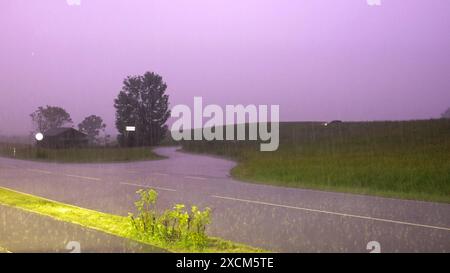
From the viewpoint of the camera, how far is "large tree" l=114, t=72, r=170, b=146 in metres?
81.8

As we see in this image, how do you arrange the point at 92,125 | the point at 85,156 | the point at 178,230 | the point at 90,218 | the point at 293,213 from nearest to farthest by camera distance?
the point at 178,230
the point at 90,218
the point at 293,213
the point at 85,156
the point at 92,125

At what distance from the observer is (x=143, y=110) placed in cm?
8250

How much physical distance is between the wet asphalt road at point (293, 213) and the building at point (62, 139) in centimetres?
5577

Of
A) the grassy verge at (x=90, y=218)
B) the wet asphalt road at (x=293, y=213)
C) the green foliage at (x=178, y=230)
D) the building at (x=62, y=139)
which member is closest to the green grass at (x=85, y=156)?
the building at (x=62, y=139)

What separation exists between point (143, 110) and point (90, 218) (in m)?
72.5

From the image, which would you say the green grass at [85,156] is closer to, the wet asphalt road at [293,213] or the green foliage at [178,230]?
the wet asphalt road at [293,213]

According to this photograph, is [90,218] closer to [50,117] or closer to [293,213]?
[293,213]

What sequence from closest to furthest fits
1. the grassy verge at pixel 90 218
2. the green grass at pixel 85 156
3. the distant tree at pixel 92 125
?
the grassy verge at pixel 90 218, the green grass at pixel 85 156, the distant tree at pixel 92 125

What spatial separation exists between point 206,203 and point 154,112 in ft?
230

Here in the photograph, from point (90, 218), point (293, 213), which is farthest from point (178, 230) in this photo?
point (293, 213)

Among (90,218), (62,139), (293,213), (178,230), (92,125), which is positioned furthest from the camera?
(92,125)

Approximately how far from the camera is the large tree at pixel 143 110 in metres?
81.8
